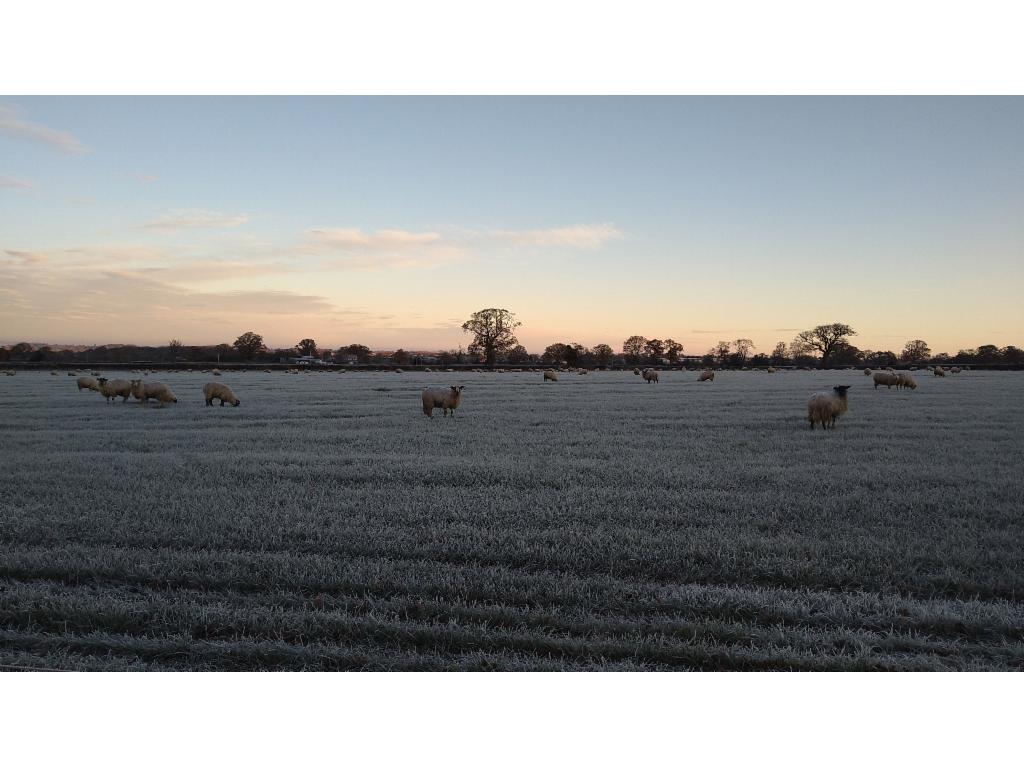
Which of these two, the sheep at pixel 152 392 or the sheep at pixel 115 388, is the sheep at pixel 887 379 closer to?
the sheep at pixel 152 392

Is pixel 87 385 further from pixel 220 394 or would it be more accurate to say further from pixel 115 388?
pixel 220 394

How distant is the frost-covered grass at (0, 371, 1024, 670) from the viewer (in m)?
4.38

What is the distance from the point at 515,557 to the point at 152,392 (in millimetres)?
27408

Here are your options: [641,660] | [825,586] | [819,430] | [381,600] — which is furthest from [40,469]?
[819,430]

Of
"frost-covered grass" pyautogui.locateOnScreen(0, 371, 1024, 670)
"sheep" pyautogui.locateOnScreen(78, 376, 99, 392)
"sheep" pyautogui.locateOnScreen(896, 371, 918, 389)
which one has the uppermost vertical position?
"sheep" pyautogui.locateOnScreen(896, 371, 918, 389)

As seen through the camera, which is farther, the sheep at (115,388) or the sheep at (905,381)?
the sheep at (905,381)

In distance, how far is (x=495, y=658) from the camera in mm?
4223

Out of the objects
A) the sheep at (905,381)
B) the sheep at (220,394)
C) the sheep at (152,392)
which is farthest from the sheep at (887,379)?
the sheep at (152,392)

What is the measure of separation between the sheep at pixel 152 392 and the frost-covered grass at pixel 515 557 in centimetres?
1456

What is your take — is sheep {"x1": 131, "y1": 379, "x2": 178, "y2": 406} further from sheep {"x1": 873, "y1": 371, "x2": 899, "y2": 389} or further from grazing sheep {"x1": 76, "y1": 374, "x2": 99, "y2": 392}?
sheep {"x1": 873, "y1": 371, "x2": 899, "y2": 389}

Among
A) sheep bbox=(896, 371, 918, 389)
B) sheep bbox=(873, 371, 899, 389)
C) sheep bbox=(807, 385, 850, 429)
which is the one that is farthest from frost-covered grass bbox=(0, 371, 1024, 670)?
sheep bbox=(896, 371, 918, 389)

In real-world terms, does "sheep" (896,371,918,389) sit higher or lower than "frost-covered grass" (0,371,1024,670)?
higher

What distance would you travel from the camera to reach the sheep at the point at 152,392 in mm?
26641

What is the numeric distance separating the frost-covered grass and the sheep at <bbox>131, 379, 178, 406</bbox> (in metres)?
14.6
